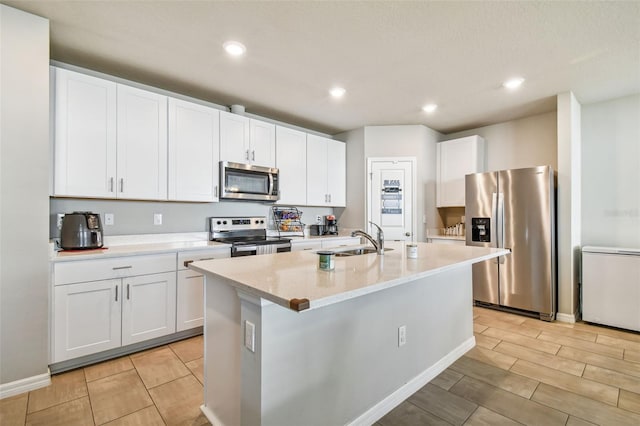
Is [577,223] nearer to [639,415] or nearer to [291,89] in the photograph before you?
[639,415]

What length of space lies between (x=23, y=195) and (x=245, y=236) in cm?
210

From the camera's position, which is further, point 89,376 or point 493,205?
point 493,205

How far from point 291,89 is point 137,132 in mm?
1564

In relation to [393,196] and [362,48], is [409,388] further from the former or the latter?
[393,196]

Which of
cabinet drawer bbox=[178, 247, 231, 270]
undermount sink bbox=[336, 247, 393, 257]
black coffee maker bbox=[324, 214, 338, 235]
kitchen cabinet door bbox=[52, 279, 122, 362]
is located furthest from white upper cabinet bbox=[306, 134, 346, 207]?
kitchen cabinet door bbox=[52, 279, 122, 362]

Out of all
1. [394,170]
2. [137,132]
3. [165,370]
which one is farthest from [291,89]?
[165,370]

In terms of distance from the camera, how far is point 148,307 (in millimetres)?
2586

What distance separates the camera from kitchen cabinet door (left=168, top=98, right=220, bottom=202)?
3047 mm

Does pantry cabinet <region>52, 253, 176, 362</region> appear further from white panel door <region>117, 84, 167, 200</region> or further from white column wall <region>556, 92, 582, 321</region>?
white column wall <region>556, 92, 582, 321</region>

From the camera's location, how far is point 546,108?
3781 mm

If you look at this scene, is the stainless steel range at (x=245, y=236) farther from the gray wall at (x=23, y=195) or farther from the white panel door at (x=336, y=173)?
the gray wall at (x=23, y=195)

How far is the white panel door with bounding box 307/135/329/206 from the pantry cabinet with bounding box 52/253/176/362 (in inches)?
85.0

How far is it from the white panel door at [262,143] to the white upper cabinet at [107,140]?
1000 mm

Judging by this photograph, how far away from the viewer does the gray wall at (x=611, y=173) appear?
337 centimetres
